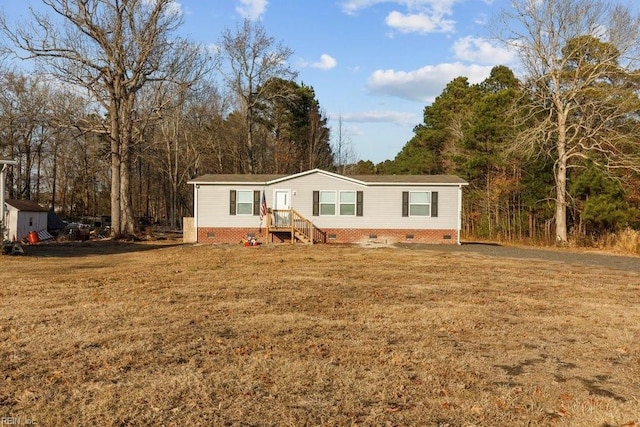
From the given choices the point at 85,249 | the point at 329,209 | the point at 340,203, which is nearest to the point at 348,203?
the point at 340,203

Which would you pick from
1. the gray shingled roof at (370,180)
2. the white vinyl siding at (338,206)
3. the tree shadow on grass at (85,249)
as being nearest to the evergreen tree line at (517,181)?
the gray shingled roof at (370,180)

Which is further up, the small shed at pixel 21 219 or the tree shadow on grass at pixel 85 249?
the small shed at pixel 21 219

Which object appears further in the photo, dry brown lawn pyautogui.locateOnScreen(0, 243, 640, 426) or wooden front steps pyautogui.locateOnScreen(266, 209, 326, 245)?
wooden front steps pyautogui.locateOnScreen(266, 209, 326, 245)

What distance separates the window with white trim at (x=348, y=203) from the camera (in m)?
23.8

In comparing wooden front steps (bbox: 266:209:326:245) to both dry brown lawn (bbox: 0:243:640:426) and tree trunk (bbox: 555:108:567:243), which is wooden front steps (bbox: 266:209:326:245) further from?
dry brown lawn (bbox: 0:243:640:426)

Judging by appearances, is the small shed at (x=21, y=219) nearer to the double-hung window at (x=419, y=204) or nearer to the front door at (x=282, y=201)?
the front door at (x=282, y=201)

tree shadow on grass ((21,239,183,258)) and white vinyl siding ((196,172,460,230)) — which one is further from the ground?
white vinyl siding ((196,172,460,230))

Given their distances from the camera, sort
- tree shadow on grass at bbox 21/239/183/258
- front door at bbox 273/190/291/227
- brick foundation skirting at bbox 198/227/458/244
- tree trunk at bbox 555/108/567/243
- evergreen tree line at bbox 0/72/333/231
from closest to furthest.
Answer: tree shadow on grass at bbox 21/239/183/258 < brick foundation skirting at bbox 198/227/458/244 < front door at bbox 273/190/291/227 < tree trunk at bbox 555/108/567/243 < evergreen tree line at bbox 0/72/333/231

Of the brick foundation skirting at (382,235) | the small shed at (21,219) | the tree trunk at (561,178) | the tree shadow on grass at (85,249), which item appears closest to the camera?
the tree shadow on grass at (85,249)

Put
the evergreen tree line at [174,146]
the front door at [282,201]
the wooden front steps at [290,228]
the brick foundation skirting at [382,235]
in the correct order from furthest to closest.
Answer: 1. the evergreen tree line at [174,146]
2. the front door at [282,201]
3. the brick foundation skirting at [382,235]
4. the wooden front steps at [290,228]

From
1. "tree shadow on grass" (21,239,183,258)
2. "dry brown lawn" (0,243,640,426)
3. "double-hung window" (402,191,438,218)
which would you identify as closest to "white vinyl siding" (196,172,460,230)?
"double-hung window" (402,191,438,218)

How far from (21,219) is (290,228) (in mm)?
13278

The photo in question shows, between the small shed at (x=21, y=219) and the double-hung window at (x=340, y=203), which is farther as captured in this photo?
the small shed at (x=21, y=219)

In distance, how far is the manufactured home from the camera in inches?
931
